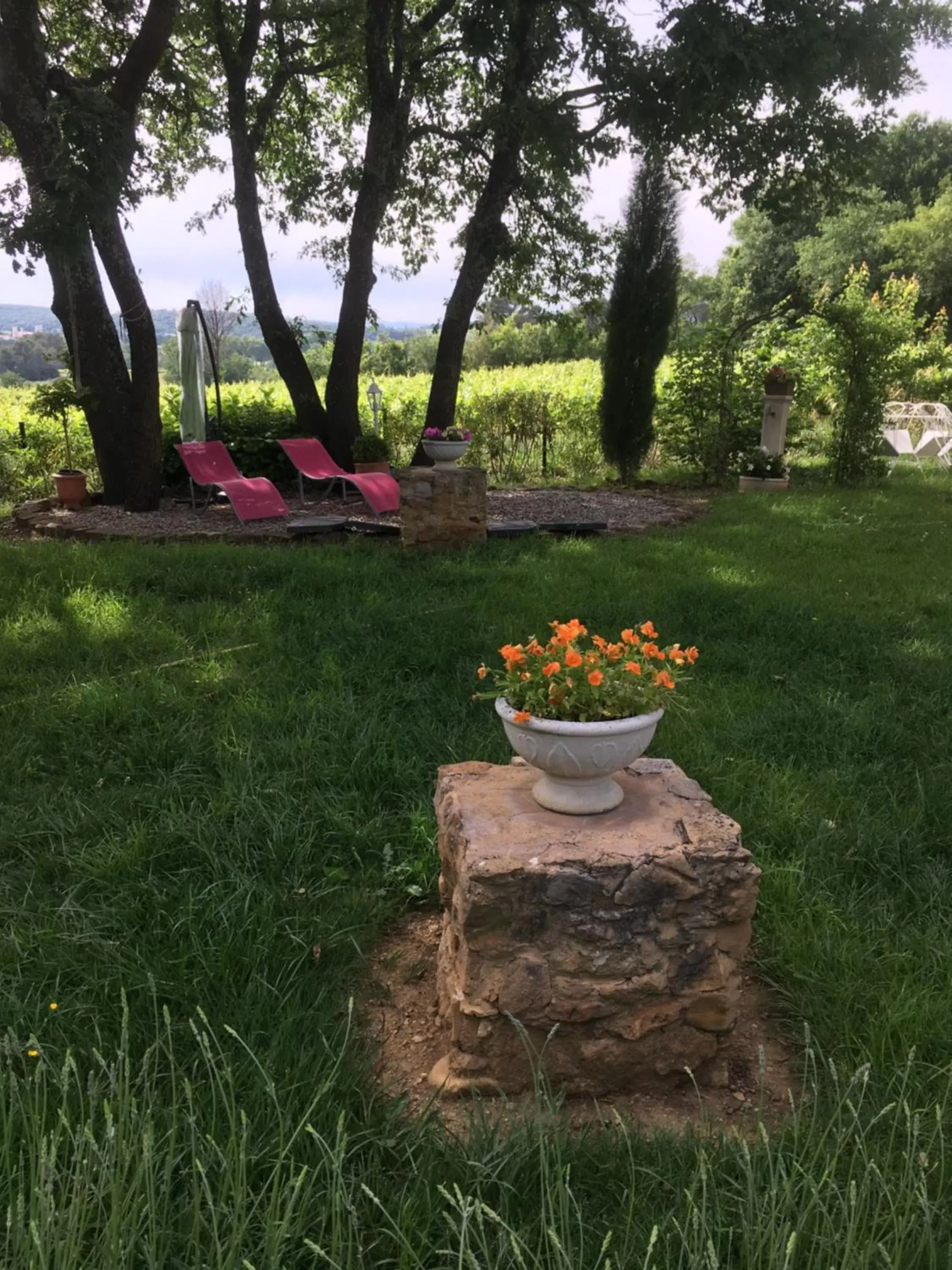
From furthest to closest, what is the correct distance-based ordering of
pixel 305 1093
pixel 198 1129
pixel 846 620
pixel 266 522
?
pixel 266 522, pixel 846 620, pixel 305 1093, pixel 198 1129

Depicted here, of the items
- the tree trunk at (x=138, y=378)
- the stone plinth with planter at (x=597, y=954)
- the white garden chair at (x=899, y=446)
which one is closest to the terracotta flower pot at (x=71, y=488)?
the tree trunk at (x=138, y=378)

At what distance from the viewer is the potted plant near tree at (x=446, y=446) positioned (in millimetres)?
6598

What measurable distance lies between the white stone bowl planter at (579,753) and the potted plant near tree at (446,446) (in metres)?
4.79

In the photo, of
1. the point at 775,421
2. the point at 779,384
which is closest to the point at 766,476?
the point at 775,421

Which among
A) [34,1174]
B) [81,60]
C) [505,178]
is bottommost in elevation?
[34,1174]

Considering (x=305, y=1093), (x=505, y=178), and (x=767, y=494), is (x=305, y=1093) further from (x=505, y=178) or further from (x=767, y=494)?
(x=505, y=178)

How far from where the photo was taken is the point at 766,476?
9.91m

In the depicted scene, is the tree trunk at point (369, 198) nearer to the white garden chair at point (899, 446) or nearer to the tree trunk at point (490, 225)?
the tree trunk at point (490, 225)

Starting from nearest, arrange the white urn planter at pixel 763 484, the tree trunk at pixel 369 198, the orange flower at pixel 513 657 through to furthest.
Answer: the orange flower at pixel 513 657
the tree trunk at pixel 369 198
the white urn planter at pixel 763 484

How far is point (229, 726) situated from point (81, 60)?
10123 mm

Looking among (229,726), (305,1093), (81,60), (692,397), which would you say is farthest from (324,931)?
(81,60)

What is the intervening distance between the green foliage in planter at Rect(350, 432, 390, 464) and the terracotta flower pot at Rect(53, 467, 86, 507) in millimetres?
2727

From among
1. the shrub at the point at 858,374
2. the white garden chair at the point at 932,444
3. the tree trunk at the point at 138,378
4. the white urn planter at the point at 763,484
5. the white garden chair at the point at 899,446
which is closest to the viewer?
the tree trunk at the point at 138,378

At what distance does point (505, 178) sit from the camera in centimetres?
909
